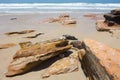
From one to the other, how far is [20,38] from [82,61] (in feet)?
13.3

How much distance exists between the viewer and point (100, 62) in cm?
369

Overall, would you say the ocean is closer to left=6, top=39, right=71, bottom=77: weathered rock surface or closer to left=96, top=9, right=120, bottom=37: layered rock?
left=96, top=9, right=120, bottom=37: layered rock

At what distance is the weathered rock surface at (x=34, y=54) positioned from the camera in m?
4.99

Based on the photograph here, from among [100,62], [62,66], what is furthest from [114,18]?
[100,62]

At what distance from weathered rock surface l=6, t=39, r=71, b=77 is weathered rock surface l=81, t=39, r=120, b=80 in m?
0.70

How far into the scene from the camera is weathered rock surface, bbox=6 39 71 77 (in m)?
4.99

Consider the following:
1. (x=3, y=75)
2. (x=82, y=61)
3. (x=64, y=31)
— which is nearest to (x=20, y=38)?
(x=64, y=31)

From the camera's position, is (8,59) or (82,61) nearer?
(82,61)

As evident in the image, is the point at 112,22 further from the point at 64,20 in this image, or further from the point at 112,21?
the point at 64,20

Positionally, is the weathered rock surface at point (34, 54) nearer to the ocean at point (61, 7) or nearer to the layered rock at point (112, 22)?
the layered rock at point (112, 22)

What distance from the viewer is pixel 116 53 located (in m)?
4.14

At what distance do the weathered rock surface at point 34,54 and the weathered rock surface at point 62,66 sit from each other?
8.7 inches

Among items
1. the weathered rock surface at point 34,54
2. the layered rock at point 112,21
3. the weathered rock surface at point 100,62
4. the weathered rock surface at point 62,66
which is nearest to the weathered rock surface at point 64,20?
the layered rock at point 112,21

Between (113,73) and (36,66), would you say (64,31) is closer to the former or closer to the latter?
(36,66)
